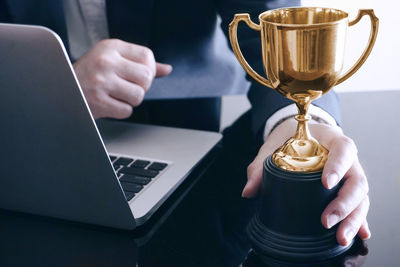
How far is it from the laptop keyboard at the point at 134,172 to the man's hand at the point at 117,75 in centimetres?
16

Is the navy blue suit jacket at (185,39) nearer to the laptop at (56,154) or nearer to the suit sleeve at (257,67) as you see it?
the suit sleeve at (257,67)

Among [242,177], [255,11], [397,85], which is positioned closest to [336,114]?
[242,177]

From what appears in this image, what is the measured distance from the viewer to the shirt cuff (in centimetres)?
74

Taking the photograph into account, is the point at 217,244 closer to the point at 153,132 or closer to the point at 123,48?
the point at 153,132

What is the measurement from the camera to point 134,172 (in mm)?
719

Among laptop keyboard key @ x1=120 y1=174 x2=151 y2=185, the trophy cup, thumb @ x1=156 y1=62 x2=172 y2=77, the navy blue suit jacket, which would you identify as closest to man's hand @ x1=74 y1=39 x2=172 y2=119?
thumb @ x1=156 y1=62 x2=172 y2=77

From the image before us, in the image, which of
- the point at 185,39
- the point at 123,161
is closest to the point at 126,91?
the point at 123,161

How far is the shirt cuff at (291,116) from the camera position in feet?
2.42

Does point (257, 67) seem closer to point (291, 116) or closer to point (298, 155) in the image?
point (291, 116)

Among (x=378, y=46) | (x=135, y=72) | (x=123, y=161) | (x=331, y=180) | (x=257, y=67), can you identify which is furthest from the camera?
(x=378, y=46)

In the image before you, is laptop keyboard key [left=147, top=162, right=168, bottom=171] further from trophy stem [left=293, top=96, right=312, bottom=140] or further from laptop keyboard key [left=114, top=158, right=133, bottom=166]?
trophy stem [left=293, top=96, right=312, bottom=140]

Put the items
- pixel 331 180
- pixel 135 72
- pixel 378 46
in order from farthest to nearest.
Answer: pixel 378 46 → pixel 135 72 → pixel 331 180

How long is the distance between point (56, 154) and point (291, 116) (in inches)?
13.5

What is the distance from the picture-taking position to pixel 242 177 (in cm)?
75
